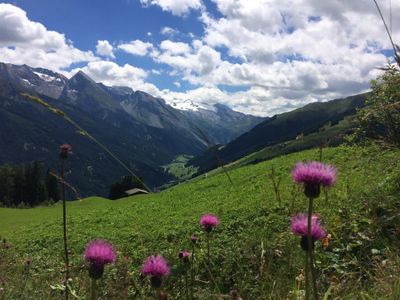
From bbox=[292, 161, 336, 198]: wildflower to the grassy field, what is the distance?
59 cm

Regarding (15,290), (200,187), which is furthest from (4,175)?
(15,290)

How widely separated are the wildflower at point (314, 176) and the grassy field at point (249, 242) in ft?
1.92

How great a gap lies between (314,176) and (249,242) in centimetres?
307

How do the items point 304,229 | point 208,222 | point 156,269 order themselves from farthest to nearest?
point 208,222 < point 156,269 < point 304,229

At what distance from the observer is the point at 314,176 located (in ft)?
6.43

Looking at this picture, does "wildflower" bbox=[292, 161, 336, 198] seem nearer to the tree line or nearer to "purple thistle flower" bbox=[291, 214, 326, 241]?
"purple thistle flower" bbox=[291, 214, 326, 241]

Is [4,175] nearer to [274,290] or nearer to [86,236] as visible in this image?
[86,236]

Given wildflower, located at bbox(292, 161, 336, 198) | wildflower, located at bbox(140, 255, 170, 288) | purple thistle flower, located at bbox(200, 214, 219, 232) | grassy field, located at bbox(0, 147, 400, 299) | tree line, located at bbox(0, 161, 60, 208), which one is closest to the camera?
wildflower, located at bbox(292, 161, 336, 198)

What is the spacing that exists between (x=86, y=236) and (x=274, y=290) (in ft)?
47.4

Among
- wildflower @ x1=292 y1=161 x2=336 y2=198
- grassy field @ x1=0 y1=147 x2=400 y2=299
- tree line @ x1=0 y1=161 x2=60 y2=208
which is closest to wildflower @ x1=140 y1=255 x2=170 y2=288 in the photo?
grassy field @ x1=0 y1=147 x2=400 y2=299

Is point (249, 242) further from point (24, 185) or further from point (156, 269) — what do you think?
point (24, 185)

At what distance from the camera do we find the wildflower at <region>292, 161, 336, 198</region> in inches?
76.5

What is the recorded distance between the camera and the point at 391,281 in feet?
9.95

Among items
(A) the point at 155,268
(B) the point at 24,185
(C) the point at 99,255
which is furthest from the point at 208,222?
(B) the point at 24,185
